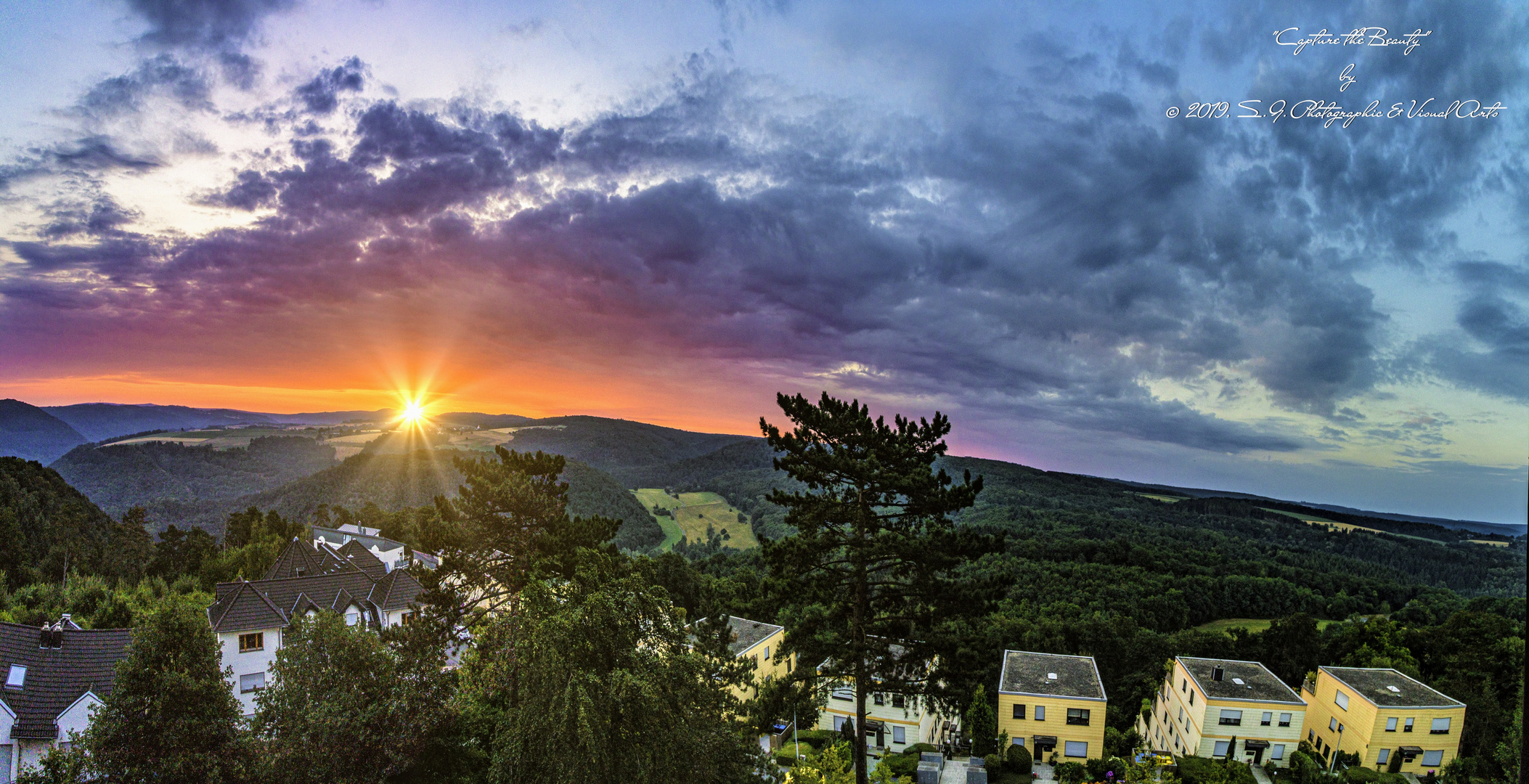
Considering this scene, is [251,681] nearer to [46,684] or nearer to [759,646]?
[46,684]

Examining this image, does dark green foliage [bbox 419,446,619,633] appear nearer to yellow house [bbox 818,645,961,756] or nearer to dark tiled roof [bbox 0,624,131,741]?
dark tiled roof [bbox 0,624,131,741]

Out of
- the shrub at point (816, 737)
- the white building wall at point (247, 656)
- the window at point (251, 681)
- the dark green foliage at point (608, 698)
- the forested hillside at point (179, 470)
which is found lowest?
the forested hillside at point (179, 470)

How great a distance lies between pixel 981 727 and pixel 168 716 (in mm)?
35950

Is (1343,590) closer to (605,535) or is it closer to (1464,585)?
(1464,585)

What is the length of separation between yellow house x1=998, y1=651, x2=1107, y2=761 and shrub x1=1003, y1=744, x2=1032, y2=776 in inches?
105

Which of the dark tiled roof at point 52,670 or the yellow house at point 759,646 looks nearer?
the dark tiled roof at point 52,670

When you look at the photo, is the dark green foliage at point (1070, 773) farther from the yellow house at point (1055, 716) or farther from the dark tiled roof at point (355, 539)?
the dark tiled roof at point (355, 539)

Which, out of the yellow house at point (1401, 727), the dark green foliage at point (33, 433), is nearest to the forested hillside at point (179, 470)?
the dark green foliage at point (33, 433)

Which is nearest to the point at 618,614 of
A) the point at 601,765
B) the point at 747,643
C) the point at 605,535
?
the point at 601,765

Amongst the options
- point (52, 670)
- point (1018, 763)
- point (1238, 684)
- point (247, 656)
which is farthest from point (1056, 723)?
point (52, 670)

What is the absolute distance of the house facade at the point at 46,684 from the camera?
22.2 metres

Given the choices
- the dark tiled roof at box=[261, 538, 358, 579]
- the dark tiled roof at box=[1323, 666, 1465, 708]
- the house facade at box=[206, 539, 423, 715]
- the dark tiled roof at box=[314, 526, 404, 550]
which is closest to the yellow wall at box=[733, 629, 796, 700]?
the house facade at box=[206, 539, 423, 715]

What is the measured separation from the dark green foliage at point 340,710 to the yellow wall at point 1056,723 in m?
30.9

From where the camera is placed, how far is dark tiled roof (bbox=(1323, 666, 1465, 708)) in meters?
36.0
